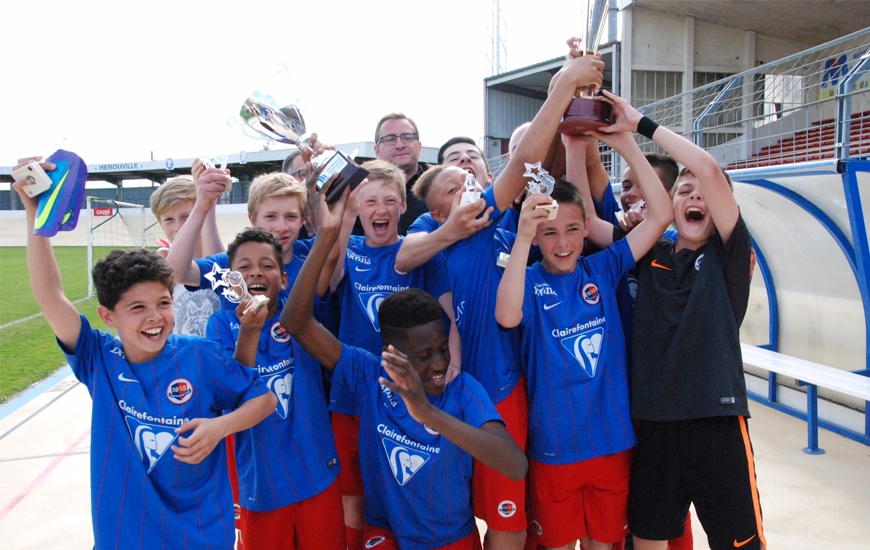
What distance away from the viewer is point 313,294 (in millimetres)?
2023

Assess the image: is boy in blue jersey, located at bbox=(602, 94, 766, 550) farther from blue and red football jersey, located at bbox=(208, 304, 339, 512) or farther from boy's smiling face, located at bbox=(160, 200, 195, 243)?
boy's smiling face, located at bbox=(160, 200, 195, 243)

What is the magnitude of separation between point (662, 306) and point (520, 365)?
0.60 m

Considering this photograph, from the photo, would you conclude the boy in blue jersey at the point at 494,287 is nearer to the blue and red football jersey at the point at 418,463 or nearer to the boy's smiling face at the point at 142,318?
the blue and red football jersey at the point at 418,463

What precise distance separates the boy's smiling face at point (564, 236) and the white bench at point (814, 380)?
2.70 metres

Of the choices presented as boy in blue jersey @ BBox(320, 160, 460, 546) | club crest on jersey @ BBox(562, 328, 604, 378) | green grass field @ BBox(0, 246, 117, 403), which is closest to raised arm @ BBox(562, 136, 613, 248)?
club crest on jersey @ BBox(562, 328, 604, 378)

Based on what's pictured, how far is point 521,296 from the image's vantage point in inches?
82.4

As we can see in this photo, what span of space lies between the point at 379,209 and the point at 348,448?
1.03 meters

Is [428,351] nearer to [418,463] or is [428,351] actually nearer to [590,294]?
[418,463]

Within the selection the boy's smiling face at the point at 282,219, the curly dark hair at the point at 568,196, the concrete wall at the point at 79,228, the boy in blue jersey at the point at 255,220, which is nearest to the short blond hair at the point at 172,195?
the boy in blue jersey at the point at 255,220

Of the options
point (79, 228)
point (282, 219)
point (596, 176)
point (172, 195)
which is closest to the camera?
point (282, 219)

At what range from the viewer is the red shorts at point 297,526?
211 cm

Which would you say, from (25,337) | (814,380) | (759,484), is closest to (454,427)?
(759,484)

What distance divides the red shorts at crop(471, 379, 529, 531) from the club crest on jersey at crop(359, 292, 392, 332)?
603 mm

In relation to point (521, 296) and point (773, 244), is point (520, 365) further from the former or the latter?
point (773, 244)
